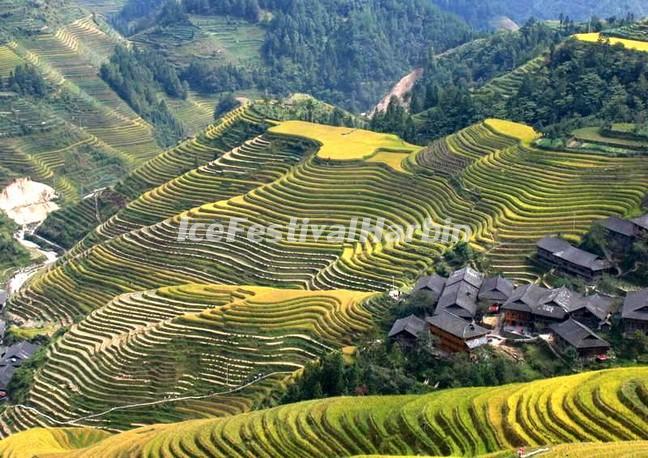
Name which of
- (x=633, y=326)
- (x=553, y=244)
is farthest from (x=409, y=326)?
(x=553, y=244)

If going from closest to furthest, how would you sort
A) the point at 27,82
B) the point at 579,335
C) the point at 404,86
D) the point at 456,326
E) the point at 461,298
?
the point at 579,335
the point at 456,326
the point at 461,298
the point at 27,82
the point at 404,86

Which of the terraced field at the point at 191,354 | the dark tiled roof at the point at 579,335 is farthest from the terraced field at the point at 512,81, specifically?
the dark tiled roof at the point at 579,335

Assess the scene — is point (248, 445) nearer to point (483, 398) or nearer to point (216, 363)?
point (483, 398)

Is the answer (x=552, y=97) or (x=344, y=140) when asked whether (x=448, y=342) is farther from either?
(x=552, y=97)

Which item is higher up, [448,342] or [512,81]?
A: [448,342]

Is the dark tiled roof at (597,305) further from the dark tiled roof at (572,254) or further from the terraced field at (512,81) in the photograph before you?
the terraced field at (512,81)

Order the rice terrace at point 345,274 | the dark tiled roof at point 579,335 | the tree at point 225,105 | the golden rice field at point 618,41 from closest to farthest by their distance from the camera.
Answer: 1. the rice terrace at point 345,274
2. the dark tiled roof at point 579,335
3. the golden rice field at point 618,41
4. the tree at point 225,105

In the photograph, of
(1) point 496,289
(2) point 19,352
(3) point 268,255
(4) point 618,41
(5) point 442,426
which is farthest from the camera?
(4) point 618,41
